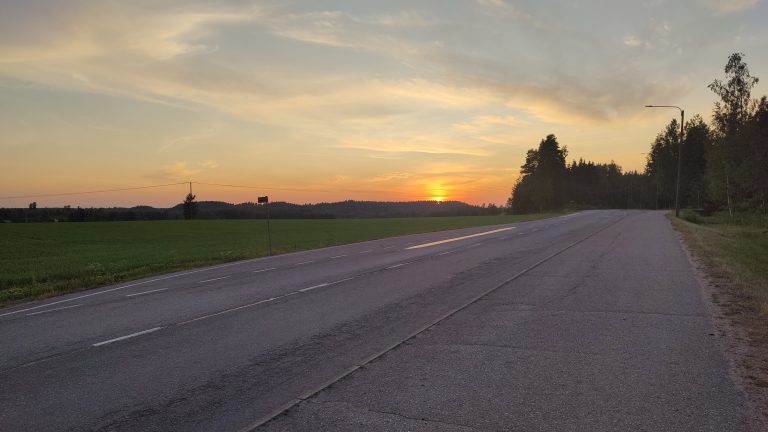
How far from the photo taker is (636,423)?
14.4ft

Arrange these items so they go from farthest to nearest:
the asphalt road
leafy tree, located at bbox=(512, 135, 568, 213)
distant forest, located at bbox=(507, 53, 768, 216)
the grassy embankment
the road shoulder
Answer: leafy tree, located at bbox=(512, 135, 568, 213)
distant forest, located at bbox=(507, 53, 768, 216)
the grassy embankment
the road shoulder
the asphalt road

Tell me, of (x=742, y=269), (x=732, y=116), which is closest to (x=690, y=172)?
(x=732, y=116)

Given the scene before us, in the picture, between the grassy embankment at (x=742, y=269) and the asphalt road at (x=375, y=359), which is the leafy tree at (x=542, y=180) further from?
the asphalt road at (x=375, y=359)

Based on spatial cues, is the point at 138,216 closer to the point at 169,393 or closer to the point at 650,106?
the point at 650,106

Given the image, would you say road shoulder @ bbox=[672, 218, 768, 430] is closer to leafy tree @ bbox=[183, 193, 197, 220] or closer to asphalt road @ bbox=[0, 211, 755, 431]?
asphalt road @ bbox=[0, 211, 755, 431]

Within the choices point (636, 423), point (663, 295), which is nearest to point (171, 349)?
point (636, 423)

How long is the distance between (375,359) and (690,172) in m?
112

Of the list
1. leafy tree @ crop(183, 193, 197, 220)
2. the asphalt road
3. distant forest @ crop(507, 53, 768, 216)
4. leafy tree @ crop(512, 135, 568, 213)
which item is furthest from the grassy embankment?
leafy tree @ crop(183, 193, 197, 220)

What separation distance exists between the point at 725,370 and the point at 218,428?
5.35 m

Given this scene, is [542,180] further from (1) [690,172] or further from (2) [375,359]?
(2) [375,359]

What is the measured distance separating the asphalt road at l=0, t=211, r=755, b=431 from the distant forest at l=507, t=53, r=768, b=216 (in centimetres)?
4026

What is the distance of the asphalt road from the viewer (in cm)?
459

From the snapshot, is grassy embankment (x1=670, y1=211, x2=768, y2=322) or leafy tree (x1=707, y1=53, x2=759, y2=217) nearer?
grassy embankment (x1=670, y1=211, x2=768, y2=322)

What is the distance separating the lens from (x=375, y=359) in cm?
625
